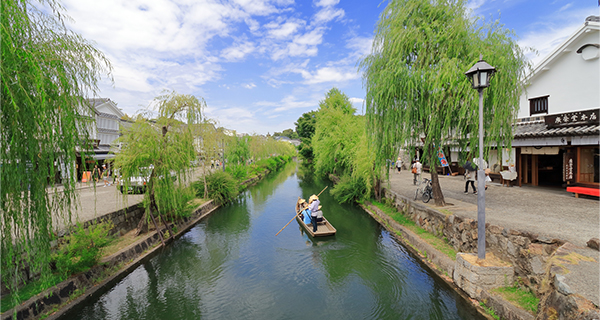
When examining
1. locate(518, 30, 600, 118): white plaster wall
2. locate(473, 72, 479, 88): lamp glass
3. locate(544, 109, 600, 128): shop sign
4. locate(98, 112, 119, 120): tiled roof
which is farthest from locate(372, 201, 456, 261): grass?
locate(98, 112, 119, 120): tiled roof

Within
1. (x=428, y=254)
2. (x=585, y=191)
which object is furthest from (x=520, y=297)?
(x=585, y=191)

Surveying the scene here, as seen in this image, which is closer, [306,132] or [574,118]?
[574,118]

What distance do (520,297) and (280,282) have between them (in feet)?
17.1

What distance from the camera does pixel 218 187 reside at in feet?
53.7

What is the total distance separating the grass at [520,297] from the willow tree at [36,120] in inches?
311

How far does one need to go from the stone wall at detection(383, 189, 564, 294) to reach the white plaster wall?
7.53 meters

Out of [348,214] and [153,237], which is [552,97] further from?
[153,237]

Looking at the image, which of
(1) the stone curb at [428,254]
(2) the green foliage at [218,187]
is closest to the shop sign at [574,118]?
(1) the stone curb at [428,254]

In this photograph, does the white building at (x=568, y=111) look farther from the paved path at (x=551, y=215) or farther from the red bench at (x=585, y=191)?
the paved path at (x=551, y=215)

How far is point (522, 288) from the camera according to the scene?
17.7ft

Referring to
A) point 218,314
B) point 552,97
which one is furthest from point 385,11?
point 218,314

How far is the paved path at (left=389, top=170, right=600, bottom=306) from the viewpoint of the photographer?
4.14 m

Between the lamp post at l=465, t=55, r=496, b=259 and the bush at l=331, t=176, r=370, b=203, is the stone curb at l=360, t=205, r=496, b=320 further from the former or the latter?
the bush at l=331, t=176, r=370, b=203

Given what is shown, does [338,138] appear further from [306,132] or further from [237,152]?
[306,132]
